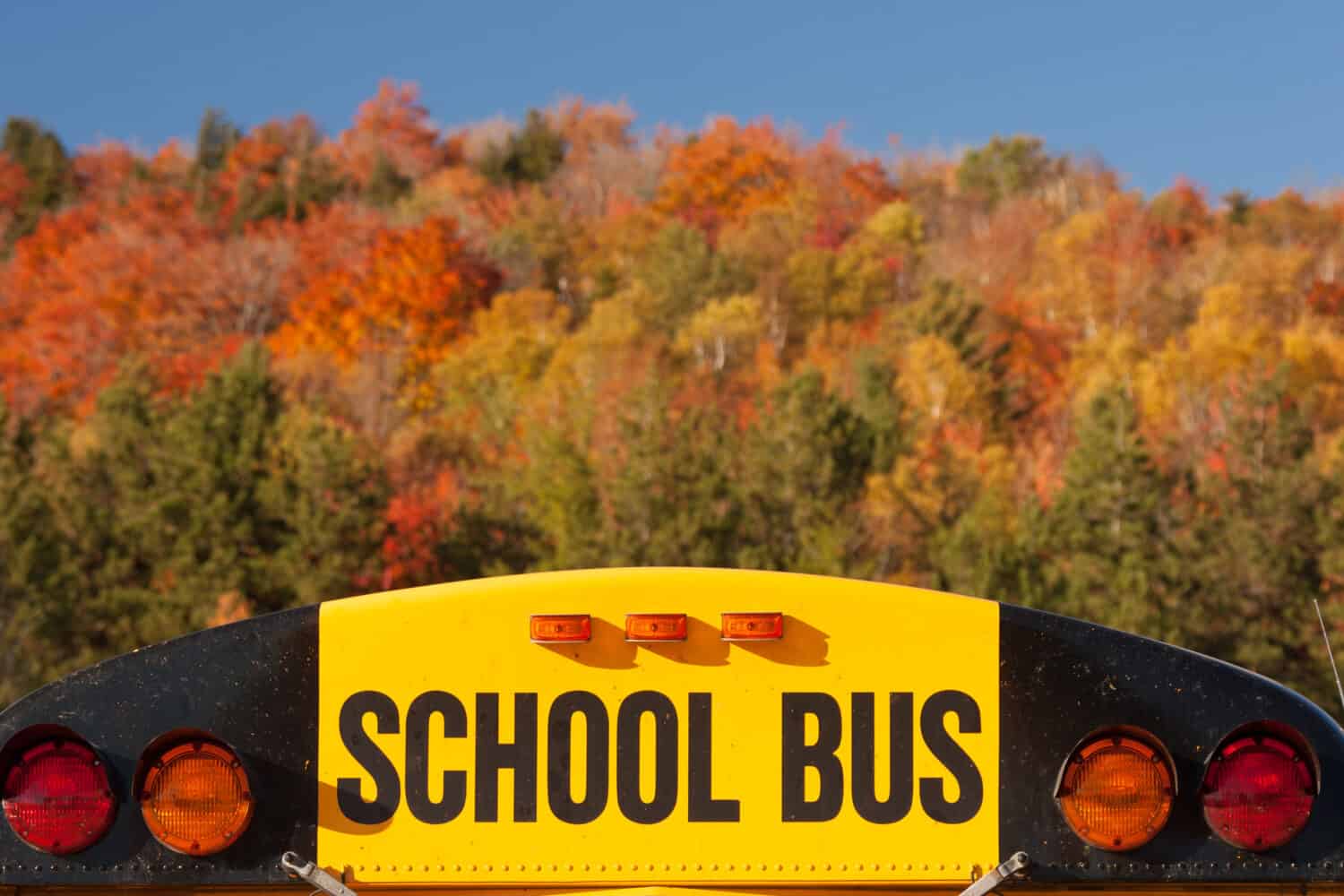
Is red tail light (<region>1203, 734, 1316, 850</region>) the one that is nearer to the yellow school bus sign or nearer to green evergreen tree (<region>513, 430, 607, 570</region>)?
the yellow school bus sign

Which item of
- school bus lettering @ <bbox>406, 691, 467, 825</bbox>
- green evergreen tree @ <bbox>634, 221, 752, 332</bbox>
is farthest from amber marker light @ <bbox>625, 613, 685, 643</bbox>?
green evergreen tree @ <bbox>634, 221, 752, 332</bbox>

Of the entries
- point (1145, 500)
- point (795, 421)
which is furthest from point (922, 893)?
point (795, 421)

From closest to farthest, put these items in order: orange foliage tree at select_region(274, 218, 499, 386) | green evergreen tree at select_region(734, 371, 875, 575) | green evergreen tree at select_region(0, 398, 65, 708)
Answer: green evergreen tree at select_region(0, 398, 65, 708), green evergreen tree at select_region(734, 371, 875, 575), orange foliage tree at select_region(274, 218, 499, 386)

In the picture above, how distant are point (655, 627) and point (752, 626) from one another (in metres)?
0.16

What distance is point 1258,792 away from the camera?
9.87ft

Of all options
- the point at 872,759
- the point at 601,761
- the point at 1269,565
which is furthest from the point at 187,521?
the point at 872,759

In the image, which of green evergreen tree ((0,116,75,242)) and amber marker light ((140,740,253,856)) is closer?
amber marker light ((140,740,253,856))

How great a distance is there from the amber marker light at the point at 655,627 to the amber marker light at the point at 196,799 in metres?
0.67

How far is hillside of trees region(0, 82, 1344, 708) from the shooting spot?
4334cm

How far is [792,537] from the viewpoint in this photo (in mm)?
47312

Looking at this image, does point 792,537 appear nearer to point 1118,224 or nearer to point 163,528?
point 163,528

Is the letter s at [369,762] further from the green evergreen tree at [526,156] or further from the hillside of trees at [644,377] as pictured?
the green evergreen tree at [526,156]

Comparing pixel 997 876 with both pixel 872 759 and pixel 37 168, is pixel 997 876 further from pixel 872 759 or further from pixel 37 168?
pixel 37 168

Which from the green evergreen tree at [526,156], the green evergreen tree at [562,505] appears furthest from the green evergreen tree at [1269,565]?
the green evergreen tree at [526,156]
